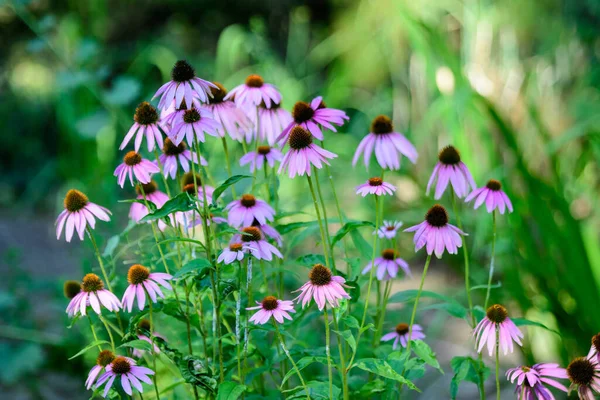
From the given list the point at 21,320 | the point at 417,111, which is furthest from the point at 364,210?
the point at 21,320

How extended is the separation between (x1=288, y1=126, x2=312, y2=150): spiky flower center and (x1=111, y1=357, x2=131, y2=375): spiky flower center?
0.34 meters

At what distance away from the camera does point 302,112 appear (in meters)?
0.87

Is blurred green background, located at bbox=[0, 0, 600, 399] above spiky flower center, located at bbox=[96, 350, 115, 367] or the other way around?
above

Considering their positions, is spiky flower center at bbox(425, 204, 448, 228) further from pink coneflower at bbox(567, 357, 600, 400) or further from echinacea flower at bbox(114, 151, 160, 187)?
echinacea flower at bbox(114, 151, 160, 187)

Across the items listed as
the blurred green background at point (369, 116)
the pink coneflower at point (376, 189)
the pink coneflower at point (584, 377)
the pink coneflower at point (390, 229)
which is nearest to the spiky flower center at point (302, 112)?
the pink coneflower at point (376, 189)

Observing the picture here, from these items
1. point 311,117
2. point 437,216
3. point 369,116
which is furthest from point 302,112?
point 369,116

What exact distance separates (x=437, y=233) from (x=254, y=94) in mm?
348

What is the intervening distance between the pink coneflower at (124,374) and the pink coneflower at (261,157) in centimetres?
33

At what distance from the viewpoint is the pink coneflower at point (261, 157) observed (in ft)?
3.21

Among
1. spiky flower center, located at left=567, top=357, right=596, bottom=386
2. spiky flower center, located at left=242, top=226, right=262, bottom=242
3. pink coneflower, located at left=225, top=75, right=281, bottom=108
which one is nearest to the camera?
spiky flower center, located at left=567, top=357, right=596, bottom=386

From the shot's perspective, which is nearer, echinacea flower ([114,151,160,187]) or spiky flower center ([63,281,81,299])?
echinacea flower ([114,151,160,187])

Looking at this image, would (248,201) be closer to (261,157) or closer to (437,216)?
(261,157)

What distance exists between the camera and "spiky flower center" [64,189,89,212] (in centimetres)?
87

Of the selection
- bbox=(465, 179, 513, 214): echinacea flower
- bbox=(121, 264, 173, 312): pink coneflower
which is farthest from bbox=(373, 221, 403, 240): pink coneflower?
bbox=(121, 264, 173, 312): pink coneflower
